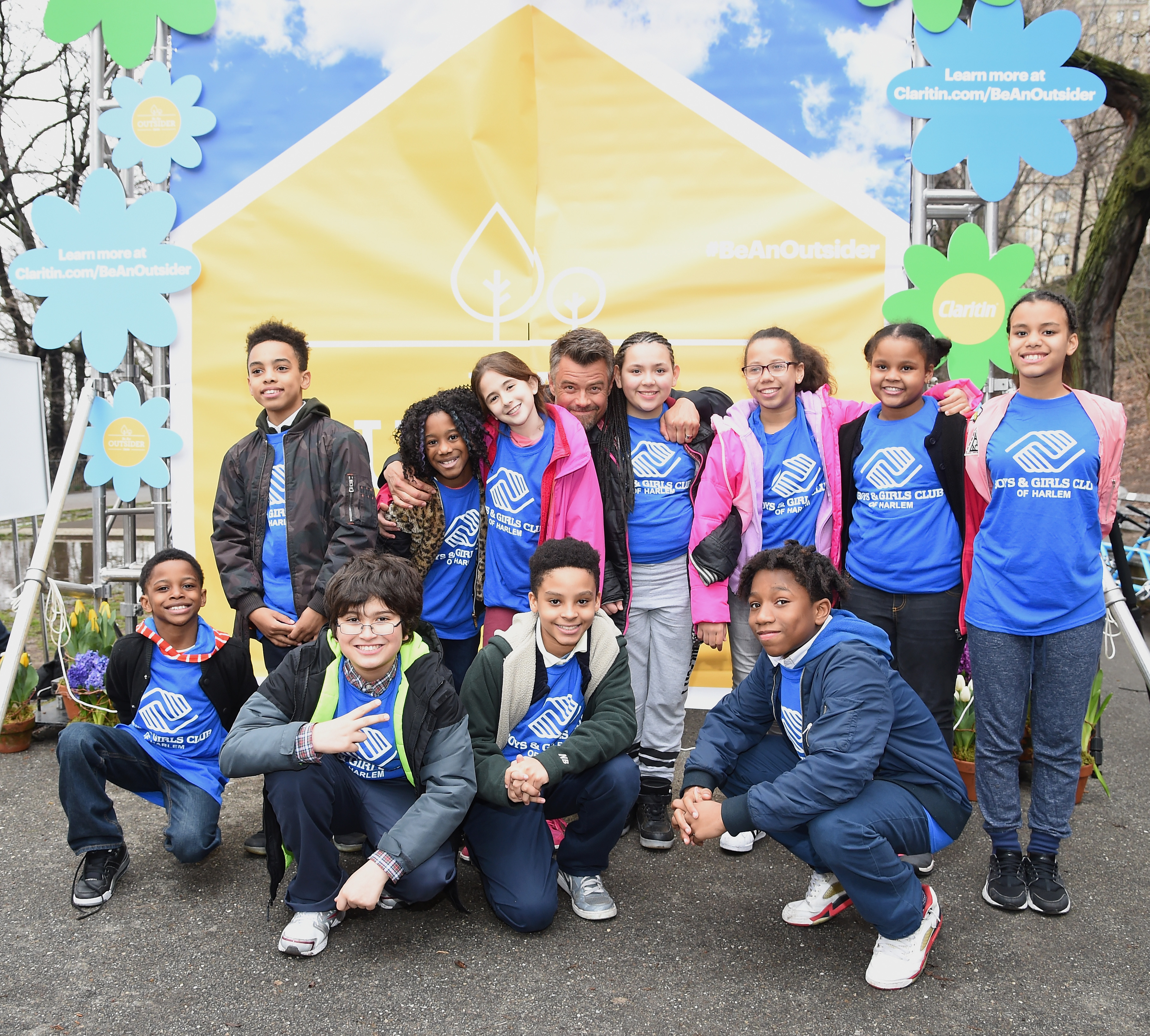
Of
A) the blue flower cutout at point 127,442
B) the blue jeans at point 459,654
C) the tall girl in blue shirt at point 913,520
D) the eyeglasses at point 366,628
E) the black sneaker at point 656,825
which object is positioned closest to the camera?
the eyeglasses at point 366,628

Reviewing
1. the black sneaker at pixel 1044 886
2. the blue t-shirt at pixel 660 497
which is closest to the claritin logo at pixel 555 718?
the blue t-shirt at pixel 660 497

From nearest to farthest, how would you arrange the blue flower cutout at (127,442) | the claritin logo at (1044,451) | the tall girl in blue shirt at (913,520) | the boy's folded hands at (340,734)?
the boy's folded hands at (340,734) < the claritin logo at (1044,451) < the tall girl in blue shirt at (913,520) < the blue flower cutout at (127,442)

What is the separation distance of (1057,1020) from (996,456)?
1486 millimetres

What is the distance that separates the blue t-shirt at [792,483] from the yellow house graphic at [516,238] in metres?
1.38

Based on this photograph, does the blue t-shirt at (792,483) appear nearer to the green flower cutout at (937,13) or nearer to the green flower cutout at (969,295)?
the green flower cutout at (969,295)

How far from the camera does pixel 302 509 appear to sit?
10.0 feet

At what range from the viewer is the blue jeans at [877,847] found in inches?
88.0

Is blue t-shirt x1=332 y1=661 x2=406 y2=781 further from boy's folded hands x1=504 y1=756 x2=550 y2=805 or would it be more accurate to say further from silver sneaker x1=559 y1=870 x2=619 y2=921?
silver sneaker x1=559 y1=870 x2=619 y2=921

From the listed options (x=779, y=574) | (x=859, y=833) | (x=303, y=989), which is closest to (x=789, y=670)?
(x=779, y=574)

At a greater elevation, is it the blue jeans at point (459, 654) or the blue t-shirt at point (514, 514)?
the blue t-shirt at point (514, 514)

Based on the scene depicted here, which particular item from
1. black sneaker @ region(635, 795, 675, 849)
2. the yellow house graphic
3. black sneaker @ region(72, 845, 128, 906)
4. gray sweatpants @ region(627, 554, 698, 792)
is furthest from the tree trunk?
black sneaker @ region(72, 845, 128, 906)

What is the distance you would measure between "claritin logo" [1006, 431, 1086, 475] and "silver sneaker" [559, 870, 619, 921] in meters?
1.76

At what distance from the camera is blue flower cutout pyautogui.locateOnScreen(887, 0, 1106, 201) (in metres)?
3.89

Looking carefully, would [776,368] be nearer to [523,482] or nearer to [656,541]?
[656,541]
